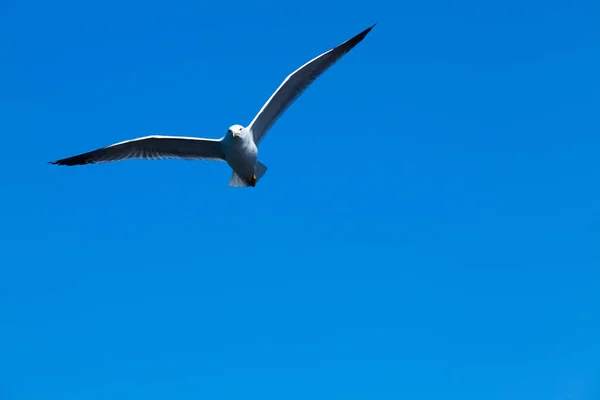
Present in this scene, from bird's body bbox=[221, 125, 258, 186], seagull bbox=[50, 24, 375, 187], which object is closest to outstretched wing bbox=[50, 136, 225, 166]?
seagull bbox=[50, 24, 375, 187]

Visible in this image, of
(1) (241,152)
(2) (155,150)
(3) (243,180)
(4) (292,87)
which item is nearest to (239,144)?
(1) (241,152)

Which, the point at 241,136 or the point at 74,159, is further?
the point at 74,159

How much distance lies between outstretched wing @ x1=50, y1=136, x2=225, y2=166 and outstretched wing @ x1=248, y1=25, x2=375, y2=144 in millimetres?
988

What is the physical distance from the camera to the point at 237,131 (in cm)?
1608

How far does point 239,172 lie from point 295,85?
2148 millimetres

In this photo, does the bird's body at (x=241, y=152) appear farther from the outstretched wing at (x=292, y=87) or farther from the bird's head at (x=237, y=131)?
the outstretched wing at (x=292, y=87)

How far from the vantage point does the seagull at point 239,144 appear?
16359mm

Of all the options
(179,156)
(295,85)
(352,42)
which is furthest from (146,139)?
(352,42)

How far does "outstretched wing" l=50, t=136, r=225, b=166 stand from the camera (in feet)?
56.0

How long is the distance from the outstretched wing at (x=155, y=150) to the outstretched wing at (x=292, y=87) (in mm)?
988

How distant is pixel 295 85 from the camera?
16.9 m

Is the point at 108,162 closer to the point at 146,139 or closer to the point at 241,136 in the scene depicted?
the point at 146,139

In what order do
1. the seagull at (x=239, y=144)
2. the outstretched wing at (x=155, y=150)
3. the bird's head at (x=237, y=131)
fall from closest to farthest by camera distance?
the bird's head at (x=237, y=131) → the seagull at (x=239, y=144) → the outstretched wing at (x=155, y=150)

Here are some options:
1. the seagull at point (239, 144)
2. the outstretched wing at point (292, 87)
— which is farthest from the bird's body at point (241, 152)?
the outstretched wing at point (292, 87)
